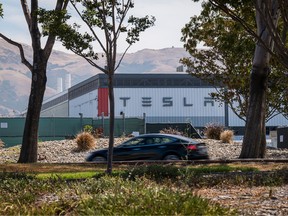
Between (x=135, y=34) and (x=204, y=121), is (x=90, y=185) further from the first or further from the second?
(x=204, y=121)

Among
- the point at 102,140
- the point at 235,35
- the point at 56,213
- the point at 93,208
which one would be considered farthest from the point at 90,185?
the point at 102,140

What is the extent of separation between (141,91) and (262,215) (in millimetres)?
75661

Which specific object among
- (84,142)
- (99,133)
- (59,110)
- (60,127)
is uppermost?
(59,110)

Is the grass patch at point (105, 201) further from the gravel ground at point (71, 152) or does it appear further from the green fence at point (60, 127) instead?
the green fence at point (60, 127)

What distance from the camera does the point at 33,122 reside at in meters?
25.2

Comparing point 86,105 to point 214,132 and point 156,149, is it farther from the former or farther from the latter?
point 156,149

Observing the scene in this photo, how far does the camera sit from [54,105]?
12950 centimetres

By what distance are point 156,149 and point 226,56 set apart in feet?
48.6

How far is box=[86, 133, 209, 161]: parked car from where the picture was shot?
25578mm

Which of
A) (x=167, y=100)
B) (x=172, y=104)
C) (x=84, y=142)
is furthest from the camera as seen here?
(x=167, y=100)

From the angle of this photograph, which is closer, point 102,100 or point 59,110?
point 102,100

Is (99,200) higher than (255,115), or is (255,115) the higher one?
(255,115)

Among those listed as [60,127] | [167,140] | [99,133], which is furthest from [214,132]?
[167,140]

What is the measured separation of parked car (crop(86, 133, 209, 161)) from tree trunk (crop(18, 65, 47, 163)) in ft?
8.47
